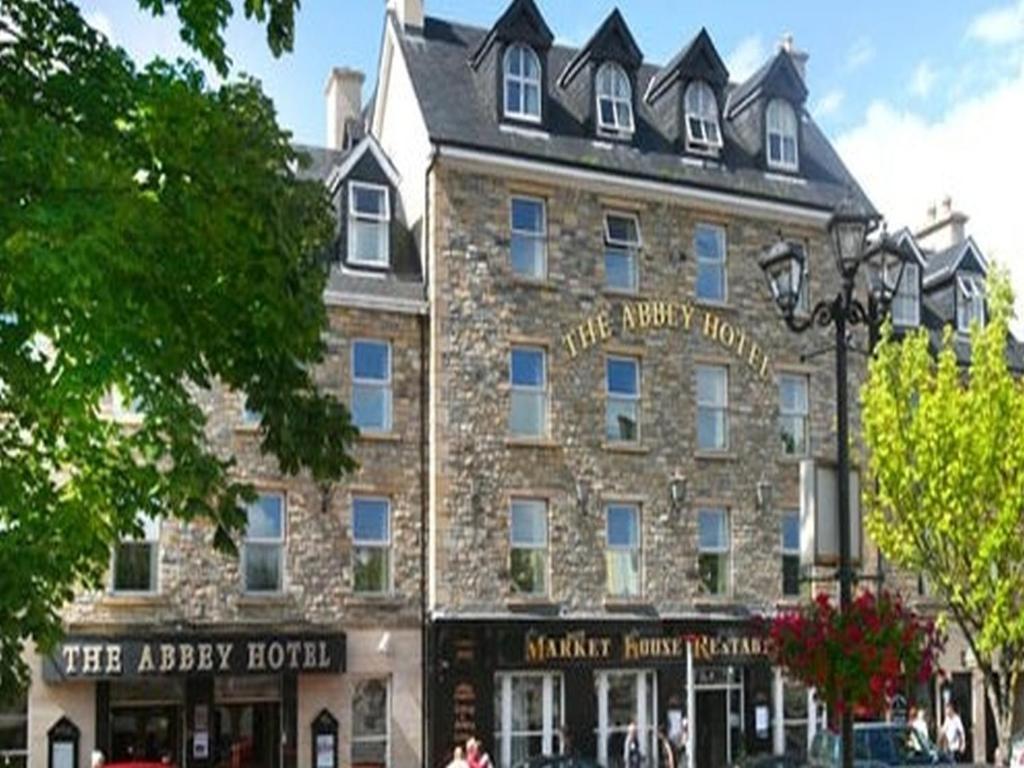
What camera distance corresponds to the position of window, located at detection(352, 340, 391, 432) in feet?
94.6

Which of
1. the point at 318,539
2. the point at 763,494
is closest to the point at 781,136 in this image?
the point at 763,494

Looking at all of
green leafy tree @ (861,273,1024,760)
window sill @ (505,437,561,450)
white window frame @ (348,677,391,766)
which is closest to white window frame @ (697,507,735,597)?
window sill @ (505,437,561,450)

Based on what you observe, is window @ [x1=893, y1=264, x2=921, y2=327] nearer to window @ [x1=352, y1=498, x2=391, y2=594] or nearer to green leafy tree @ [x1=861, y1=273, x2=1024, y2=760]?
green leafy tree @ [x1=861, y1=273, x2=1024, y2=760]

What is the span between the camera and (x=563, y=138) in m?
31.7

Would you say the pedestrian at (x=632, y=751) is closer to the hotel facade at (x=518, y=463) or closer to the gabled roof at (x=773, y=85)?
the hotel facade at (x=518, y=463)

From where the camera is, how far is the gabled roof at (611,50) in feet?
107

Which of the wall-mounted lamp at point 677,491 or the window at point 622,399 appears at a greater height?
the window at point 622,399

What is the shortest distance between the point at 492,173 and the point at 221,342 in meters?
22.0

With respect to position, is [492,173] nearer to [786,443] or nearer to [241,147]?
[786,443]

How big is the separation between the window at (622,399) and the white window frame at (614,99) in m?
5.02

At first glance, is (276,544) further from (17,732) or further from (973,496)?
(973,496)

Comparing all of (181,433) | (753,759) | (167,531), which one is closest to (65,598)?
(181,433)

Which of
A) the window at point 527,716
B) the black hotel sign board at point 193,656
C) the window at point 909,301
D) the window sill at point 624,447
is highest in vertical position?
the window at point 909,301

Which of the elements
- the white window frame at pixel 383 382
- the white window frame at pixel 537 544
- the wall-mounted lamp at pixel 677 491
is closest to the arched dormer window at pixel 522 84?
the white window frame at pixel 383 382
